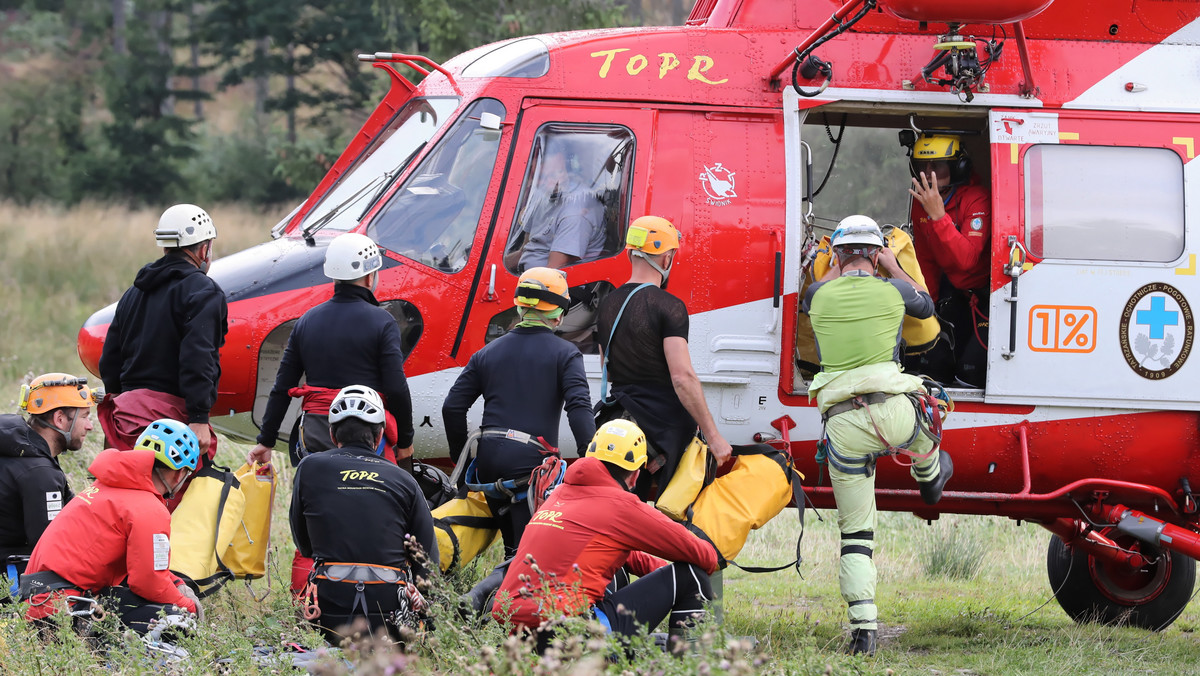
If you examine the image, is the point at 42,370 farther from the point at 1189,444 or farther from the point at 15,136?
the point at 15,136

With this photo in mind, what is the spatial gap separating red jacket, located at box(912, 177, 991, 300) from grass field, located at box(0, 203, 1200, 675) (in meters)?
2.04

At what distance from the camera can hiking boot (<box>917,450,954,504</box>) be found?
6266mm

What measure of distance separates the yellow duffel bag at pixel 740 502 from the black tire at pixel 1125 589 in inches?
98.1

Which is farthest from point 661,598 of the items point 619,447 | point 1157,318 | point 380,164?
point 1157,318

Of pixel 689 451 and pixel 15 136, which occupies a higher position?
pixel 15 136

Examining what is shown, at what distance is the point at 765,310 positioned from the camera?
20.9ft

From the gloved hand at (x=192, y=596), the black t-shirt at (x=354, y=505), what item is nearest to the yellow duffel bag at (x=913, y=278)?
the black t-shirt at (x=354, y=505)

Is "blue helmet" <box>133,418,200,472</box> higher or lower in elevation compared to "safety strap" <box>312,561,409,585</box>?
higher

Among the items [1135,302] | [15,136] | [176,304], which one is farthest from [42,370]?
[15,136]

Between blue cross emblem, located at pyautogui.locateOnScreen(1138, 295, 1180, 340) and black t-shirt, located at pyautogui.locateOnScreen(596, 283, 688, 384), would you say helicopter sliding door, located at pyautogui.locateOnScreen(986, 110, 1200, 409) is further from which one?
black t-shirt, located at pyautogui.locateOnScreen(596, 283, 688, 384)

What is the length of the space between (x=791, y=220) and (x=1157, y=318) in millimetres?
1999

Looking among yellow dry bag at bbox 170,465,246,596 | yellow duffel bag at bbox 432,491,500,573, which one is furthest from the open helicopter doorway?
yellow dry bag at bbox 170,465,246,596

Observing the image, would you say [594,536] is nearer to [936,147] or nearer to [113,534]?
[113,534]

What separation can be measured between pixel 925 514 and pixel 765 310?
171 centimetres
